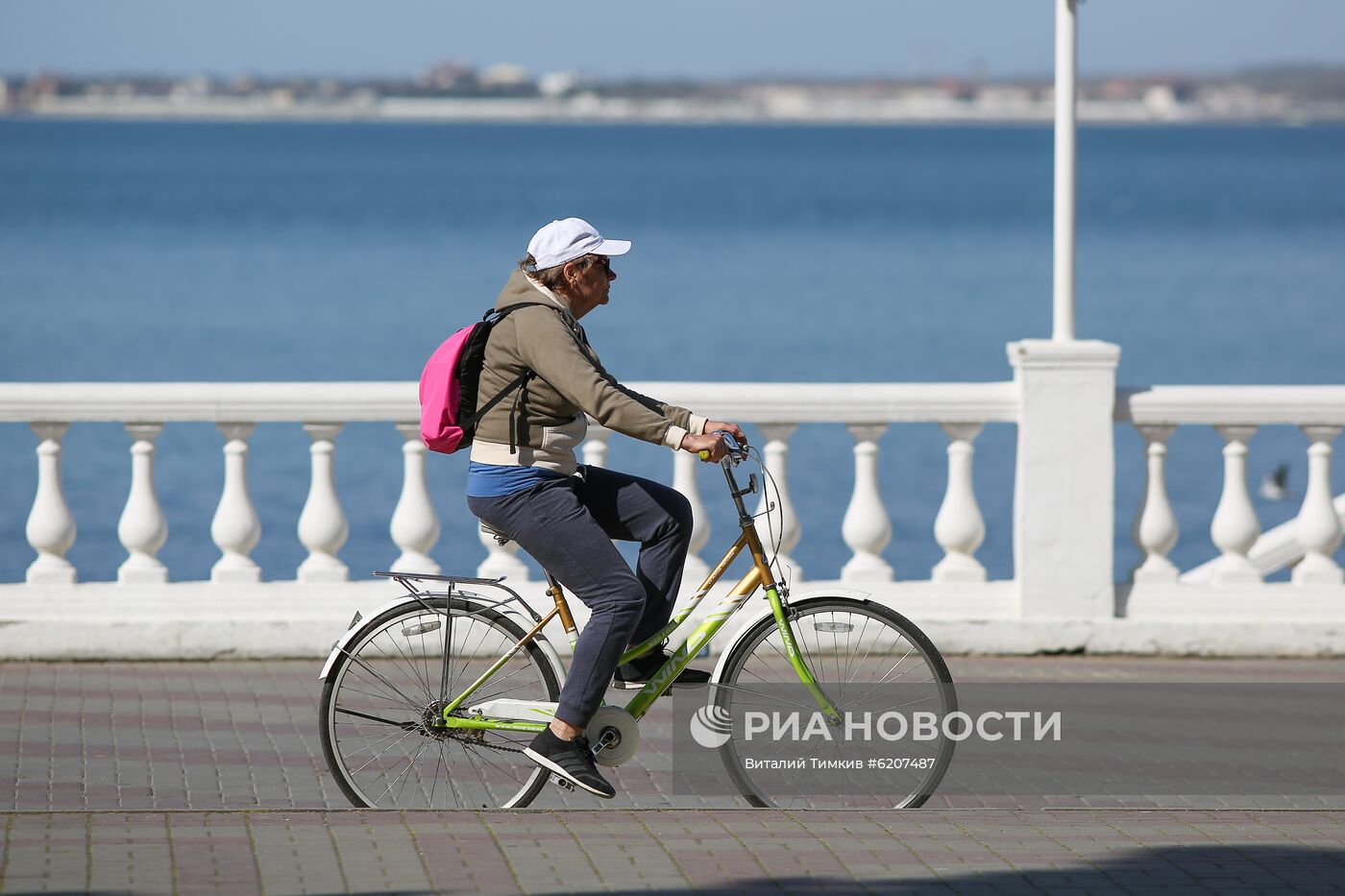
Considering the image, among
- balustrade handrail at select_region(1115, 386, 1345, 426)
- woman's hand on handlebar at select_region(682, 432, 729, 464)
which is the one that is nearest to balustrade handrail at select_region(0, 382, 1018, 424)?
balustrade handrail at select_region(1115, 386, 1345, 426)

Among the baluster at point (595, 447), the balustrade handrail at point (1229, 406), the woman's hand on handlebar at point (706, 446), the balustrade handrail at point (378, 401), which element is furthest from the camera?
the balustrade handrail at point (1229, 406)

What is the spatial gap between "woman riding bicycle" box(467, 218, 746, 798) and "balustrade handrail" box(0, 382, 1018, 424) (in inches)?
93.7

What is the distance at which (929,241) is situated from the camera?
265 feet

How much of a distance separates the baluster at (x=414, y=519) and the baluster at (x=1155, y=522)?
10.3 feet

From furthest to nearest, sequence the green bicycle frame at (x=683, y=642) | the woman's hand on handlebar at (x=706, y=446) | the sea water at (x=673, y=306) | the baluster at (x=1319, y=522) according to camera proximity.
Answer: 1. the sea water at (x=673, y=306)
2. the baluster at (x=1319, y=522)
3. the green bicycle frame at (x=683, y=642)
4. the woman's hand on handlebar at (x=706, y=446)

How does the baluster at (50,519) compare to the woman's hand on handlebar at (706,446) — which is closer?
the woman's hand on handlebar at (706,446)

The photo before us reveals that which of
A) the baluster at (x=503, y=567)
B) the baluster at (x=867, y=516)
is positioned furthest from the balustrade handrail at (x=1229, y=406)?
the baluster at (x=503, y=567)

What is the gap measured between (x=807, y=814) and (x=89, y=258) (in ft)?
215

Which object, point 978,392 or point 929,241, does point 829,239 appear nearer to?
point 929,241

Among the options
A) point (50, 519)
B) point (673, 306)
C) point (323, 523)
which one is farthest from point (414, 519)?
point (673, 306)

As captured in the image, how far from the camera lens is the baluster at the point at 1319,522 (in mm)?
8758

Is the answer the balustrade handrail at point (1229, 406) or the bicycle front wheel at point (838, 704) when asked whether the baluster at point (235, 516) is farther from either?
the balustrade handrail at point (1229, 406)

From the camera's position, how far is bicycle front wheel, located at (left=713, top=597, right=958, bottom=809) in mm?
5867

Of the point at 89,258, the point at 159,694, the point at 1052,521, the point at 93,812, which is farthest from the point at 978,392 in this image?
the point at 89,258
